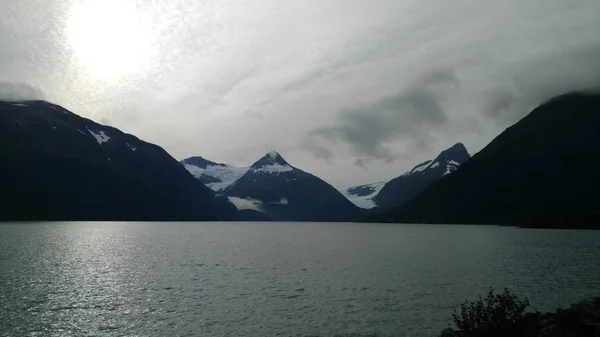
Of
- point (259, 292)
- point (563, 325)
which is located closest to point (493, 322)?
point (563, 325)

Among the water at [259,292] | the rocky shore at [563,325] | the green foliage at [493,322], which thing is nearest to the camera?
the rocky shore at [563,325]

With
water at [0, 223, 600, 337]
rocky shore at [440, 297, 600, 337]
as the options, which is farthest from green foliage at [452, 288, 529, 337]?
water at [0, 223, 600, 337]

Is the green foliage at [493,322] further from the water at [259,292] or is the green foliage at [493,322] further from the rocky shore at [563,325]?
the water at [259,292]

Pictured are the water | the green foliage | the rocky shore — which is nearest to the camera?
the rocky shore

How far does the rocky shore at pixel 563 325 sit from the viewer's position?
24031 millimetres

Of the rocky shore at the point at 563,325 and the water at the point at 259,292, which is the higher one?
the rocky shore at the point at 563,325

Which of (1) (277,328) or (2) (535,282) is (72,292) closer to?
(1) (277,328)

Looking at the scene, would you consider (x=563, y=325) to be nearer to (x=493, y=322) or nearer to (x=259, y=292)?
(x=493, y=322)

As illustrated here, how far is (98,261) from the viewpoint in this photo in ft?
273

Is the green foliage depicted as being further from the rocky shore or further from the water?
the water

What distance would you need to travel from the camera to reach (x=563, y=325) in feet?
84.2

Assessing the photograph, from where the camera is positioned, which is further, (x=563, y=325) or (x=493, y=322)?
(x=493, y=322)

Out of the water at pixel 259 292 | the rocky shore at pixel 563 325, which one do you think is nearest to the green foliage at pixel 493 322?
the rocky shore at pixel 563 325

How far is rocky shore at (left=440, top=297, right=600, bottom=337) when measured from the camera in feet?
78.8
